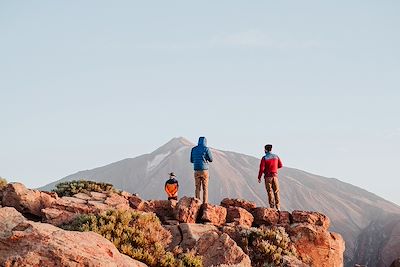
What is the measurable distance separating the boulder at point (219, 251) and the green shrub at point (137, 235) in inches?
26.6

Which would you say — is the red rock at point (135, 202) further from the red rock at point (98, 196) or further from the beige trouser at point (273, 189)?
the beige trouser at point (273, 189)

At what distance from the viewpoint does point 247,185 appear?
14262 centimetres

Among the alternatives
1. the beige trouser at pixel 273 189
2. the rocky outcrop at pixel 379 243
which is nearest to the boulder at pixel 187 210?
the beige trouser at pixel 273 189

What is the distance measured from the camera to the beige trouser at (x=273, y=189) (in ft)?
62.5

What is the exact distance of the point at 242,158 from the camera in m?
173

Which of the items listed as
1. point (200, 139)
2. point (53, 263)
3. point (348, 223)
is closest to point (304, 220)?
point (200, 139)

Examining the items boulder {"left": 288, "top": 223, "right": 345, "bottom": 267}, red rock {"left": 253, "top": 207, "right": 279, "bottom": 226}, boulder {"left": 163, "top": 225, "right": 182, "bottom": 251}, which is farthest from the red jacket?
boulder {"left": 163, "top": 225, "right": 182, "bottom": 251}

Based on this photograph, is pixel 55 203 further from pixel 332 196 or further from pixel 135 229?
pixel 332 196

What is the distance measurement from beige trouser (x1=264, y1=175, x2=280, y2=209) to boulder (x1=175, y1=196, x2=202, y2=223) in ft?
12.4

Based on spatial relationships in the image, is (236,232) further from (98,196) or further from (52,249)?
(52,249)

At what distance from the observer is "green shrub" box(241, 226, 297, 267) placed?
543 inches

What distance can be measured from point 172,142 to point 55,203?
173482 mm

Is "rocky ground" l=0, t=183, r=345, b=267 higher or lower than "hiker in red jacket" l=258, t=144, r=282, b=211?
lower

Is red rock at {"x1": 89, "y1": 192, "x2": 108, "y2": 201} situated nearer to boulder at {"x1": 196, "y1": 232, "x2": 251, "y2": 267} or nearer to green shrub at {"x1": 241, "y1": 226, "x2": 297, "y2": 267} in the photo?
green shrub at {"x1": 241, "y1": 226, "x2": 297, "y2": 267}
